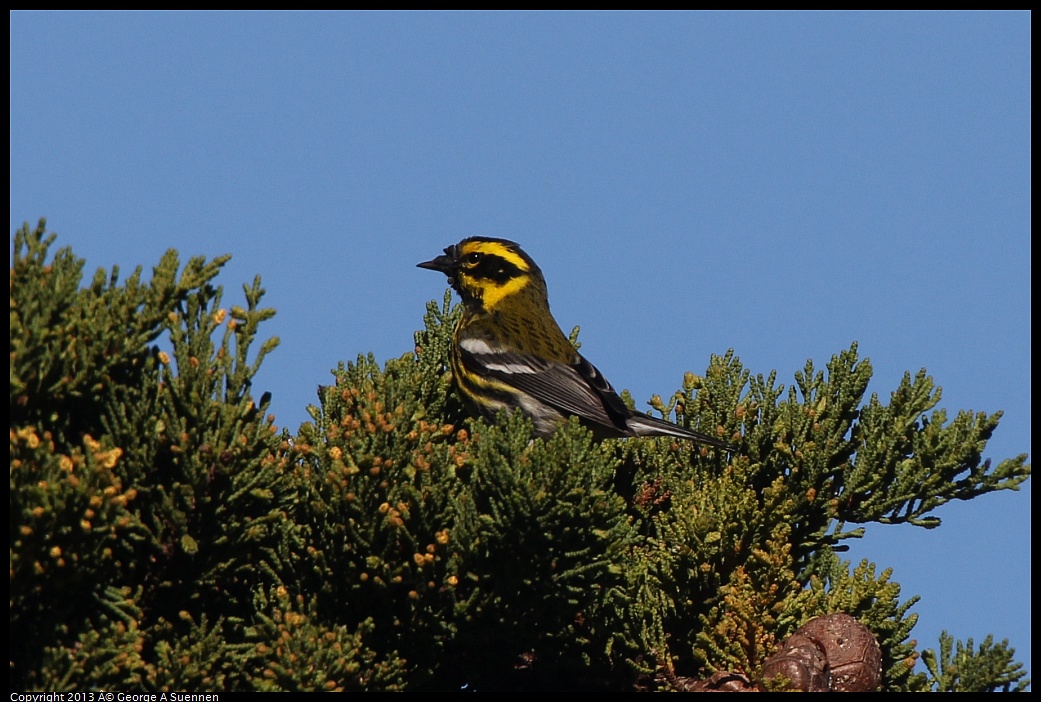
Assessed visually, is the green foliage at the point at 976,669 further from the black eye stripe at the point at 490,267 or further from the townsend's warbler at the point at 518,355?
the black eye stripe at the point at 490,267

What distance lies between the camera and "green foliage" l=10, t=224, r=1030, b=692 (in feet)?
12.3

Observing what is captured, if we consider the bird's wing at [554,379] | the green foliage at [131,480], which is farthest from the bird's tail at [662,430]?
the green foliage at [131,480]

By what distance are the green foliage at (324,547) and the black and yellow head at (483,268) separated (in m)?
3.65

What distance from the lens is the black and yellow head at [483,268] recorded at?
873 centimetres

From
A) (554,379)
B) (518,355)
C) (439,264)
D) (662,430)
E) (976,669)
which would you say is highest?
(439,264)

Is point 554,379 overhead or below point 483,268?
below

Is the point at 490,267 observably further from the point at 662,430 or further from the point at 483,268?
the point at 662,430

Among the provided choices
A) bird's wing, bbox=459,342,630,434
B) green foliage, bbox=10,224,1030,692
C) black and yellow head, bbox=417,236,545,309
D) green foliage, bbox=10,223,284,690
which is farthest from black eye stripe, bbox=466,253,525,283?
green foliage, bbox=10,223,284,690

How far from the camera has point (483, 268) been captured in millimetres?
8844

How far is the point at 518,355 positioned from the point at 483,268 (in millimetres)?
1109

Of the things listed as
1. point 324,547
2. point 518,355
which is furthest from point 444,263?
point 324,547

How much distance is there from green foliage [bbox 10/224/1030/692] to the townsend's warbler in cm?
116

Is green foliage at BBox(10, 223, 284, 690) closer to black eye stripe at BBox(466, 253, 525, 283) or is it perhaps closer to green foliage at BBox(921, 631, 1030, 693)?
green foliage at BBox(921, 631, 1030, 693)
